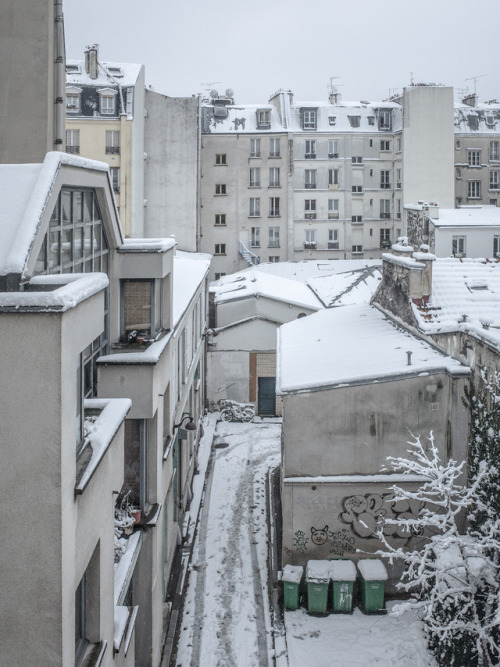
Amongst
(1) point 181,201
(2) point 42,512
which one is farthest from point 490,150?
(2) point 42,512

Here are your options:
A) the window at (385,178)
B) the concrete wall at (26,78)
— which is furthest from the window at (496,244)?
the concrete wall at (26,78)

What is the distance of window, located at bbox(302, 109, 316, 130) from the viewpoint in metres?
53.5

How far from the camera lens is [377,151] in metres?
54.4

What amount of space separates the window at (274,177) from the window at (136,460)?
134 feet

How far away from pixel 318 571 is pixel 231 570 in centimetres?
293

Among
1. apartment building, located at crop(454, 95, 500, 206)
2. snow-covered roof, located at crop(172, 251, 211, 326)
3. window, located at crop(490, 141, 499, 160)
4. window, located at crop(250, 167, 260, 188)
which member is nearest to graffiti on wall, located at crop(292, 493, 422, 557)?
snow-covered roof, located at crop(172, 251, 211, 326)

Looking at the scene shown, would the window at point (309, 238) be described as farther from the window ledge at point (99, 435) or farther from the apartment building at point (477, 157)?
the window ledge at point (99, 435)

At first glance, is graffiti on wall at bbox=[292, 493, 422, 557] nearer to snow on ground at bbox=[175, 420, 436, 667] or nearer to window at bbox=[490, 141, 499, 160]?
snow on ground at bbox=[175, 420, 436, 667]

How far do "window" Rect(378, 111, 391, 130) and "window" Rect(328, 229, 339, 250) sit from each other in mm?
8149

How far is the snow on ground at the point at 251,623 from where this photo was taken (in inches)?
603

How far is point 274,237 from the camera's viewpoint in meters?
53.4

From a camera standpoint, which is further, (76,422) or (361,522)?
(361,522)

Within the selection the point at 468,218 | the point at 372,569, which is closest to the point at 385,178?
the point at 468,218

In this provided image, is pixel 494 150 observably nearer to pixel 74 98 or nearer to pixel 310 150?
pixel 310 150
